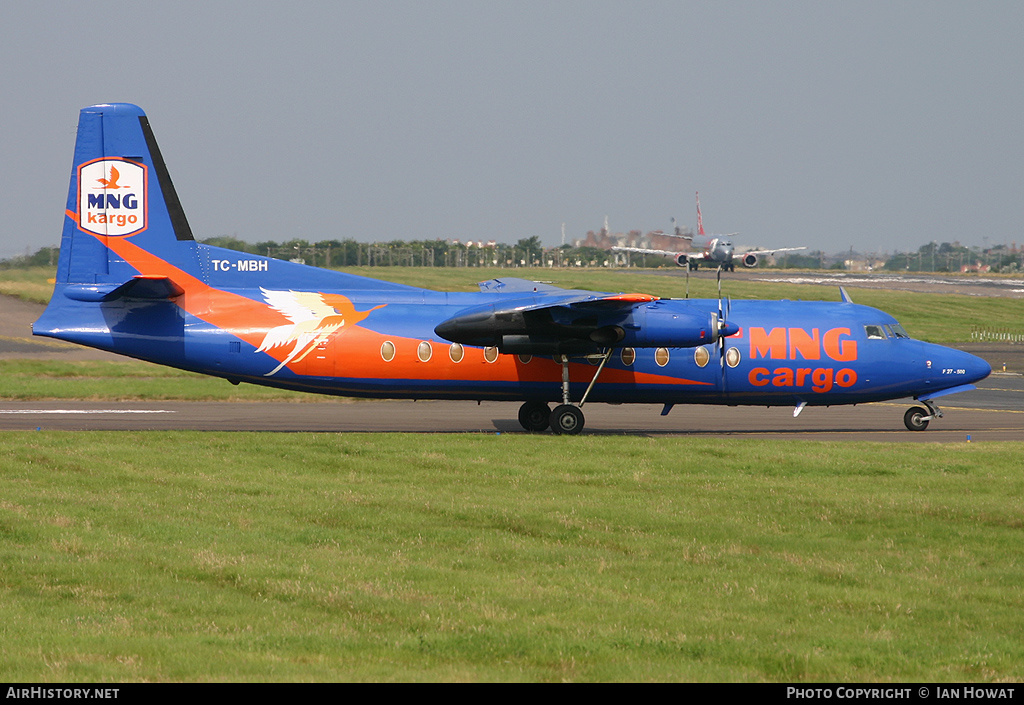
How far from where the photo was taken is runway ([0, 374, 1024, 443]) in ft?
90.0

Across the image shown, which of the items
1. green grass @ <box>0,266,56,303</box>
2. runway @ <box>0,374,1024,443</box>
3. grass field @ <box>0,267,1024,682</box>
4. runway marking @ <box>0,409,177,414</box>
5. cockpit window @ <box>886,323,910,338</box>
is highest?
green grass @ <box>0,266,56,303</box>

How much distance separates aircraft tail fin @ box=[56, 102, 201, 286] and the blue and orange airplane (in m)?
0.03

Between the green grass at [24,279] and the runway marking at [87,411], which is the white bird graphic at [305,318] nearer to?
the runway marking at [87,411]

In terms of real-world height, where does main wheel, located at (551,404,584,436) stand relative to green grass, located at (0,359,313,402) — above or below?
above

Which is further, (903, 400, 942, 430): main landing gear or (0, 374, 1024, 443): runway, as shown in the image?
(903, 400, 942, 430): main landing gear

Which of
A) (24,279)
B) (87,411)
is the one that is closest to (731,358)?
(87,411)

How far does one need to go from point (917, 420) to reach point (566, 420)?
11.1m

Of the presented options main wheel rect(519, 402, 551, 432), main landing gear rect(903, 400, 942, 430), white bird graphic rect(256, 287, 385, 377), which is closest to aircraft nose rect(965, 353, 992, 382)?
main landing gear rect(903, 400, 942, 430)

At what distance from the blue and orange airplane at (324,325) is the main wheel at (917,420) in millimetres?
5031

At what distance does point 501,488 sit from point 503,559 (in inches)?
188

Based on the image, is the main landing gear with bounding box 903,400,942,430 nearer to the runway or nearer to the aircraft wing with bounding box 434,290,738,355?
the runway

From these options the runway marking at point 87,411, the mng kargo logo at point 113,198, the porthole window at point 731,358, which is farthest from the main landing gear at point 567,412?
the runway marking at point 87,411

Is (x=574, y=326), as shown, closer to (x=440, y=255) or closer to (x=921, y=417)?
(x=921, y=417)

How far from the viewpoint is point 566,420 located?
2567 cm
